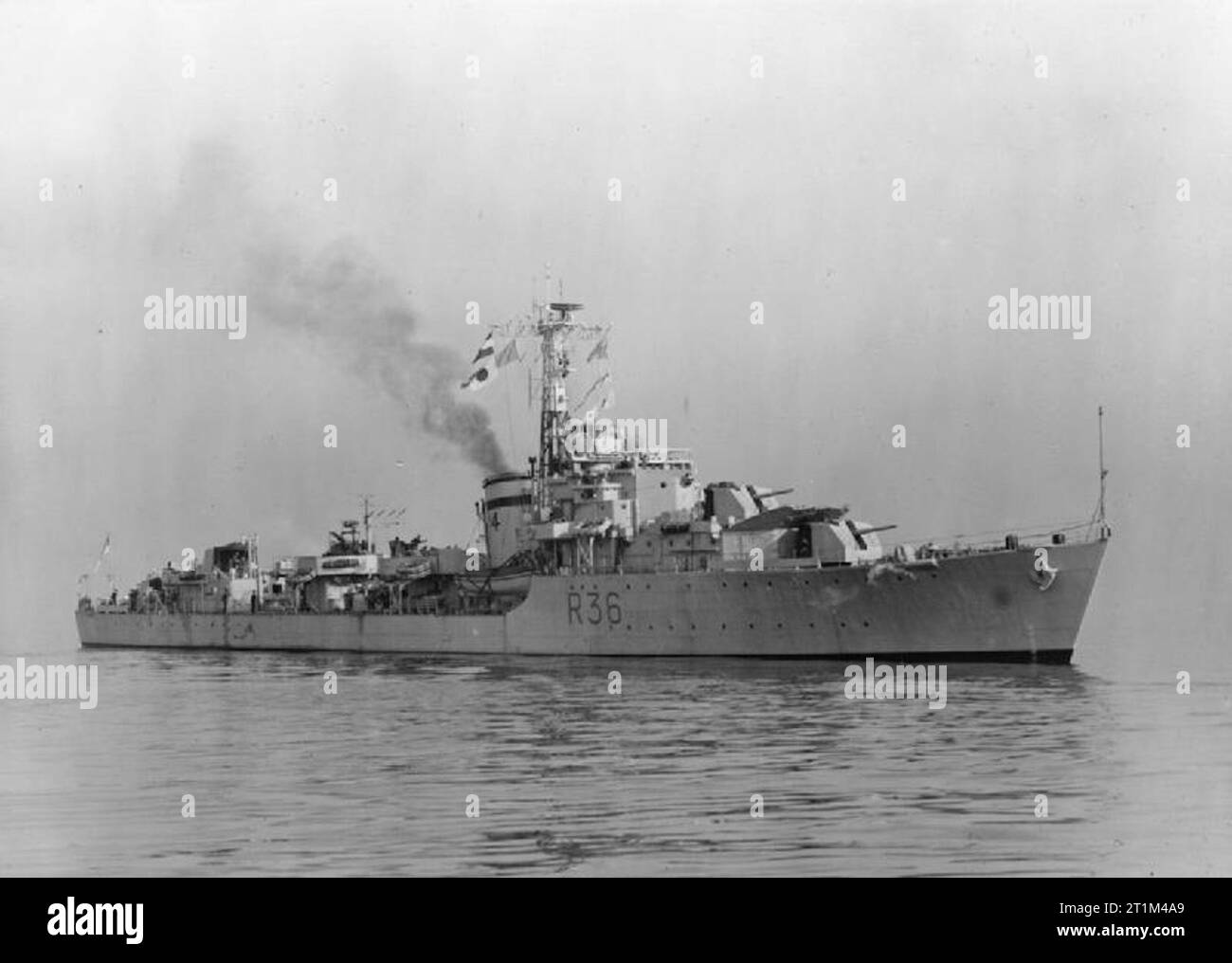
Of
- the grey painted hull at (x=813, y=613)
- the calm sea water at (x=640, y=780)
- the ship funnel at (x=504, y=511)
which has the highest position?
the ship funnel at (x=504, y=511)

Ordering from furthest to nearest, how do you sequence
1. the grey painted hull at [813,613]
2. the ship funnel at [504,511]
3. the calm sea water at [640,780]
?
the ship funnel at [504,511] → the grey painted hull at [813,613] → the calm sea water at [640,780]

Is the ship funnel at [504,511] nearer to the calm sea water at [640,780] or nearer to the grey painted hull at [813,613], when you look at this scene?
the grey painted hull at [813,613]

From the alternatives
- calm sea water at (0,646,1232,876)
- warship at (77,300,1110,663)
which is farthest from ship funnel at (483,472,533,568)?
calm sea water at (0,646,1232,876)

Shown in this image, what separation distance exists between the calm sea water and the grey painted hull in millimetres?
2084

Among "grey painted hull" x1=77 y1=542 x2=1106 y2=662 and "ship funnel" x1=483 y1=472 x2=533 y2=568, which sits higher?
"ship funnel" x1=483 y1=472 x2=533 y2=568

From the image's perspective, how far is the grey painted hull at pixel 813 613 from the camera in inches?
1487

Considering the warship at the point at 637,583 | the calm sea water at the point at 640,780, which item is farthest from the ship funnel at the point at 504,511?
the calm sea water at the point at 640,780

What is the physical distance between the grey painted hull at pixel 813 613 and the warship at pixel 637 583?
47 mm

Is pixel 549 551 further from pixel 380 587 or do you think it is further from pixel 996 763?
pixel 996 763

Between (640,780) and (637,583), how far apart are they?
74.4ft

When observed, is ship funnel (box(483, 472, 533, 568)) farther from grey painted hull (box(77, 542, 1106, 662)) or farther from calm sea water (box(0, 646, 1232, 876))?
calm sea water (box(0, 646, 1232, 876))

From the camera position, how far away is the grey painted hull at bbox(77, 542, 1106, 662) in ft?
124

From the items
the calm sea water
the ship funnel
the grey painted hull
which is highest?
the ship funnel
